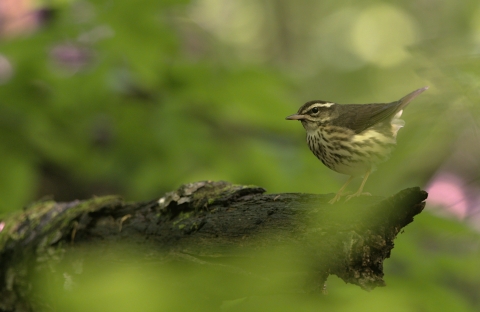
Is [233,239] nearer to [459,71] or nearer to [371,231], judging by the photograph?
[371,231]

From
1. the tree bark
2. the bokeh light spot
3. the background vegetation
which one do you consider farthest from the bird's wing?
the bokeh light spot

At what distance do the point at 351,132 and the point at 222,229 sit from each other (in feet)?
3.61

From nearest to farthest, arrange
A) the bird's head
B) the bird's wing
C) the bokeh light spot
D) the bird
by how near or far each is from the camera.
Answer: the bird
the bird's wing
the bird's head
the bokeh light spot

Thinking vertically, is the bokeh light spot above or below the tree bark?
above

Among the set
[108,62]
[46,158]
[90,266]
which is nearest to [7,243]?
[90,266]

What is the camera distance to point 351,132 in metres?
2.60

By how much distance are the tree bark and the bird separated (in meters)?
0.69

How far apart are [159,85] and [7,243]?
190 centimetres

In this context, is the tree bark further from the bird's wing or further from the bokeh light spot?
the bokeh light spot

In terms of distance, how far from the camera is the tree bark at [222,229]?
1.40m

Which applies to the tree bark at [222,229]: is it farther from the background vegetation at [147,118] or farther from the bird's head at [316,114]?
the background vegetation at [147,118]

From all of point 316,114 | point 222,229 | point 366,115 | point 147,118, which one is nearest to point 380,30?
point 147,118

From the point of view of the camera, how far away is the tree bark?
140 centimetres

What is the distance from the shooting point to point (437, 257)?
304cm
